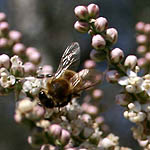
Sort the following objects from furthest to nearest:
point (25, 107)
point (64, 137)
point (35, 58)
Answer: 1. point (35, 58)
2. point (64, 137)
3. point (25, 107)

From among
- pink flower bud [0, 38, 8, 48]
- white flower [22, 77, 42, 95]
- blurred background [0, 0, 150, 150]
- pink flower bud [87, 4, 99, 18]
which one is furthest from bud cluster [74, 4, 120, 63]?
blurred background [0, 0, 150, 150]

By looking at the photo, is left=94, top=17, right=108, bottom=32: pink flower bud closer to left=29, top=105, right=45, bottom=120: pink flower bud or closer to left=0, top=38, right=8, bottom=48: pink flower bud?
left=29, top=105, right=45, bottom=120: pink flower bud

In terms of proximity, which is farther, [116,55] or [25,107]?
[116,55]

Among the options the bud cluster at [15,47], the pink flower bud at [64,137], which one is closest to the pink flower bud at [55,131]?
the pink flower bud at [64,137]

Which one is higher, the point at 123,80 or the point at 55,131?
the point at 123,80

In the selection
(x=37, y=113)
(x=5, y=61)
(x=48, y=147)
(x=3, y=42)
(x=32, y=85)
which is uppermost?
(x=3, y=42)

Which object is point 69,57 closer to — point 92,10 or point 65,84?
point 65,84

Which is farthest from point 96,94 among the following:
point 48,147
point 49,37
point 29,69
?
point 49,37
